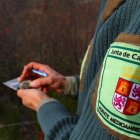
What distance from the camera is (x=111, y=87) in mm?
833

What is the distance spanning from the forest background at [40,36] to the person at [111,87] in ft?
3.85

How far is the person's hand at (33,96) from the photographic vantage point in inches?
52.1

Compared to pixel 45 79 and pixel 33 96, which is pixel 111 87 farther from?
pixel 45 79

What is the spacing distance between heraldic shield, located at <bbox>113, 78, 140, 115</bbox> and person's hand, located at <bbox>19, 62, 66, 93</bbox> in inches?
27.9

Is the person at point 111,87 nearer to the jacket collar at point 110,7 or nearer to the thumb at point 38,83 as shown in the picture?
the jacket collar at point 110,7

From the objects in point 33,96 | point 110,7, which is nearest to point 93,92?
point 110,7

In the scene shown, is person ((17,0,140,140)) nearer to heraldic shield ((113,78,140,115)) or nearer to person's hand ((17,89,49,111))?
heraldic shield ((113,78,140,115))

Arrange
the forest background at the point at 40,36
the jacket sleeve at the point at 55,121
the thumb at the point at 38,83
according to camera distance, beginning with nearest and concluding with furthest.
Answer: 1. the jacket sleeve at the point at 55,121
2. the thumb at the point at 38,83
3. the forest background at the point at 40,36

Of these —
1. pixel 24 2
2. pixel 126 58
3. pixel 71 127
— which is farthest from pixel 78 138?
pixel 24 2

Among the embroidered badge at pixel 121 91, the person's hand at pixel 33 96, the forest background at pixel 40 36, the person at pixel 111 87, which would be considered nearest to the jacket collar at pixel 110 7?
the person at pixel 111 87

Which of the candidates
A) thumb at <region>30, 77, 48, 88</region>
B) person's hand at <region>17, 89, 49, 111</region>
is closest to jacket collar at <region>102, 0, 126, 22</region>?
person's hand at <region>17, 89, 49, 111</region>

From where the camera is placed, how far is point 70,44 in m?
2.38

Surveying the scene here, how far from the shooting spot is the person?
0.80 m

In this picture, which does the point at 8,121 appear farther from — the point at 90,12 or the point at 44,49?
the point at 90,12
